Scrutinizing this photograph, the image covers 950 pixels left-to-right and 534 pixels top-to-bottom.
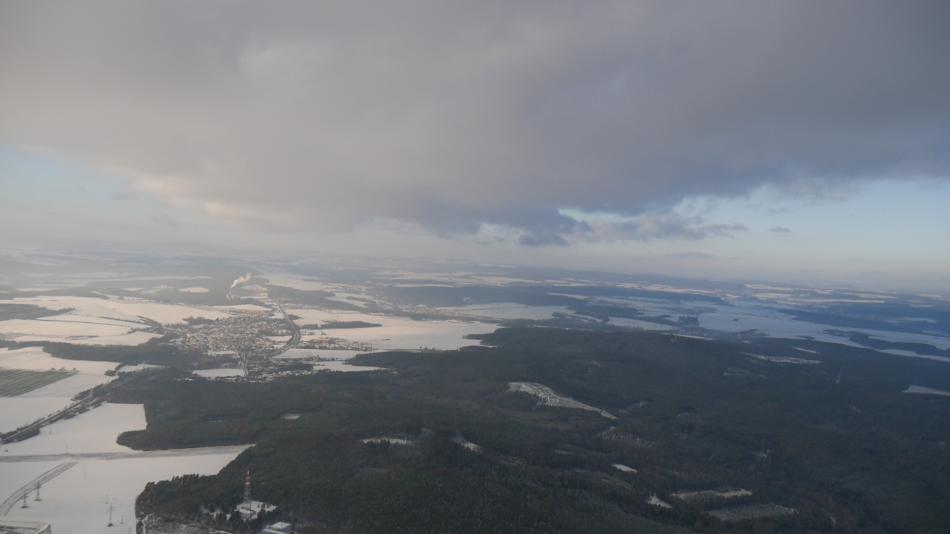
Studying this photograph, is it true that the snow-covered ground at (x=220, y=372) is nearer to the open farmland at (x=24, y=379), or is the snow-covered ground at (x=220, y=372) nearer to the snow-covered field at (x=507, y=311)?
the open farmland at (x=24, y=379)

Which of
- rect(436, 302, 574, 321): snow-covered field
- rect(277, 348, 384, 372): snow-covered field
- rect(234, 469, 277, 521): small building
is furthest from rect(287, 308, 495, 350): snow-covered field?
rect(234, 469, 277, 521): small building

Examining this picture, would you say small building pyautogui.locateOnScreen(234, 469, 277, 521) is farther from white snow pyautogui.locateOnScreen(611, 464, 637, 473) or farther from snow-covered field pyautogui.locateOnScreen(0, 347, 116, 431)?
snow-covered field pyautogui.locateOnScreen(0, 347, 116, 431)

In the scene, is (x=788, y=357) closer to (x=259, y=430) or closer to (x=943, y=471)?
(x=943, y=471)

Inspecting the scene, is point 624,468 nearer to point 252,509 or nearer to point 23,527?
point 252,509

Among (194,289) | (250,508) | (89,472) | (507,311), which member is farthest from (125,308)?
(250,508)

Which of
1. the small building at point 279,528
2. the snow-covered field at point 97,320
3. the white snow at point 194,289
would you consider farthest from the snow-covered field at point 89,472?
the white snow at point 194,289
